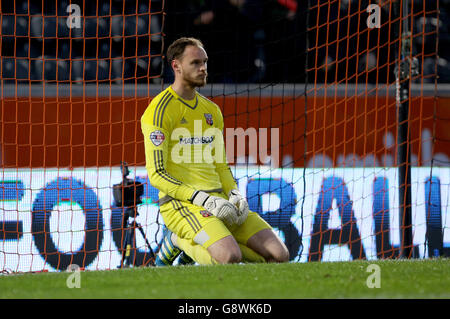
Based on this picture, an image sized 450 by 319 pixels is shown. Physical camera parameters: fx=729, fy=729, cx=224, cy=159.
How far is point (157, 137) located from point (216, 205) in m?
0.63

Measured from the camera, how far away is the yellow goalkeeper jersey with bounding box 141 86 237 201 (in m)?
5.07

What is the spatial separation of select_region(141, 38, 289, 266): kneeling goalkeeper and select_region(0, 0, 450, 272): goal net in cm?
135

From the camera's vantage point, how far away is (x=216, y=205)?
5.00 m

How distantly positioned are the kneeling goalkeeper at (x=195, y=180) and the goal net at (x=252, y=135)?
135cm

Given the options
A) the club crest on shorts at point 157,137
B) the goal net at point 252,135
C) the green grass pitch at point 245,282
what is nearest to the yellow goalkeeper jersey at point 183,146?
the club crest on shorts at point 157,137

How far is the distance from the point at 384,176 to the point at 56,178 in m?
3.28

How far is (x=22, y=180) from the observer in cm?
705

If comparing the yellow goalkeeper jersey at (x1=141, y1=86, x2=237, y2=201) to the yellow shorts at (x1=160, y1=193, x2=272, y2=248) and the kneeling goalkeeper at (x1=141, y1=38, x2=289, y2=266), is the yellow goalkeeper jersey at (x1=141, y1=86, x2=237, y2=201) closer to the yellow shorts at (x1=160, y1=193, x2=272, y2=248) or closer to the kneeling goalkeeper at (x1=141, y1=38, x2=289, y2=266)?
the kneeling goalkeeper at (x1=141, y1=38, x2=289, y2=266)

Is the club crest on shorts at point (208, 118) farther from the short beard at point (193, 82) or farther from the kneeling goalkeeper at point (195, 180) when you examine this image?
the short beard at point (193, 82)
